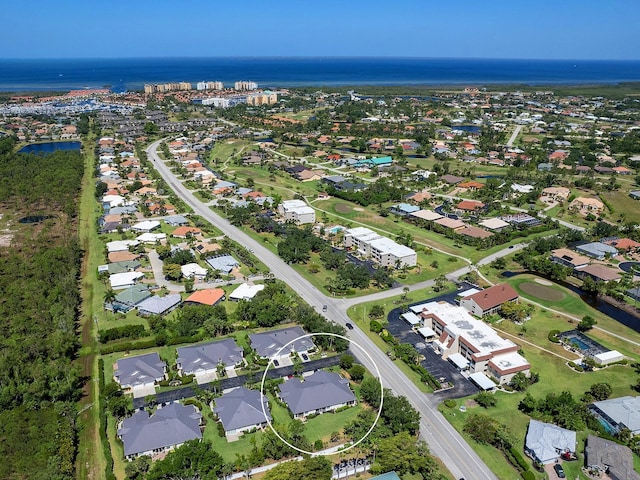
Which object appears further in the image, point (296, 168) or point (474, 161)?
point (474, 161)

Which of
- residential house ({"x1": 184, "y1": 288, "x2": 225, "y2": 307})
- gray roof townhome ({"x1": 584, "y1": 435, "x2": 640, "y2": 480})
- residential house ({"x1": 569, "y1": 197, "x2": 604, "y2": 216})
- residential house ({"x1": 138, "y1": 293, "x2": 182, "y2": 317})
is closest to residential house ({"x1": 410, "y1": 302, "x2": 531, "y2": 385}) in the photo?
gray roof townhome ({"x1": 584, "y1": 435, "x2": 640, "y2": 480})

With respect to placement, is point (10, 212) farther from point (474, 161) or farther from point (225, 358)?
point (474, 161)

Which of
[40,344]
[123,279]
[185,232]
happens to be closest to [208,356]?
[40,344]

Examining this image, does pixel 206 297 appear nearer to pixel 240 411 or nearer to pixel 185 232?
pixel 240 411

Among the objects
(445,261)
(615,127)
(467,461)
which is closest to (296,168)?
(445,261)

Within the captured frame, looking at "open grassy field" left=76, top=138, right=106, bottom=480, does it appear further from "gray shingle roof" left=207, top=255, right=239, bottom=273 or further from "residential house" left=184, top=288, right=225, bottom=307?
"gray shingle roof" left=207, top=255, right=239, bottom=273

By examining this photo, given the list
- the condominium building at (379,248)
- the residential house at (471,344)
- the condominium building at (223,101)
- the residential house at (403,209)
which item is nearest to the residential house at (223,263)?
the condominium building at (379,248)

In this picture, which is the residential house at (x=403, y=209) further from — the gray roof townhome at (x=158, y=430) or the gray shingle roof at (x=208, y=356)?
the gray roof townhome at (x=158, y=430)
